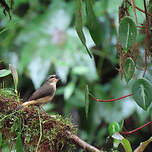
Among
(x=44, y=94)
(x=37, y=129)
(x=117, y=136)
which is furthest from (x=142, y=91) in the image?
(x=44, y=94)

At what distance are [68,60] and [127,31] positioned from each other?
1.72 m

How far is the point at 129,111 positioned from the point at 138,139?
0.74 ft

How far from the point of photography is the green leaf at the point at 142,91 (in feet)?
2.63

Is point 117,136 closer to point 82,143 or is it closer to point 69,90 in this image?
point 82,143

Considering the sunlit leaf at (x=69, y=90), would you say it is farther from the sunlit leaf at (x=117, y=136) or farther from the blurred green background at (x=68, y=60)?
the sunlit leaf at (x=117, y=136)

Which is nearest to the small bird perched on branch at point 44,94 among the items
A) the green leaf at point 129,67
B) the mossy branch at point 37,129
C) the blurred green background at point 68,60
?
the mossy branch at point 37,129

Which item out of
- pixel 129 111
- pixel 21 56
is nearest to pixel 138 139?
pixel 129 111

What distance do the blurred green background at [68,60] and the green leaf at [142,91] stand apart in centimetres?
159

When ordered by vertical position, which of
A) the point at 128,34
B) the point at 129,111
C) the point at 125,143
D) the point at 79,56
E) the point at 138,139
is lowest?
the point at 138,139

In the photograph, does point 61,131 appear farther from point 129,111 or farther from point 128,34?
point 129,111

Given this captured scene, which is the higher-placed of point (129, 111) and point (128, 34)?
point (128, 34)

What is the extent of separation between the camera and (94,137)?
2564 mm

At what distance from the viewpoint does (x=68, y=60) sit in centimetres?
251

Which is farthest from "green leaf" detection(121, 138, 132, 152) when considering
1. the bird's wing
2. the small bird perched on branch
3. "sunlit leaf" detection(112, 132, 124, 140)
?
the bird's wing
